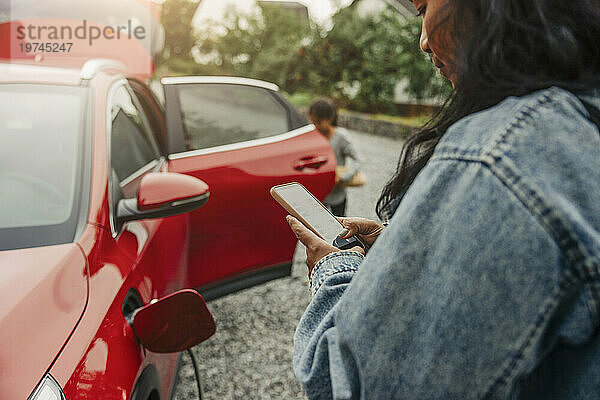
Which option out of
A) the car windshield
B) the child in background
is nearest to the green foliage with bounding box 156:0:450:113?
the child in background

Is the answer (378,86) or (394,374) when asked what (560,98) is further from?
(378,86)

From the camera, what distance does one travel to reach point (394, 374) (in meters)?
0.64

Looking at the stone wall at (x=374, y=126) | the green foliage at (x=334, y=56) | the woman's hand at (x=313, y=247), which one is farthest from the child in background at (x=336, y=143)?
the stone wall at (x=374, y=126)

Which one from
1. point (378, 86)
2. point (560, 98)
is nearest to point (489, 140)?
point (560, 98)

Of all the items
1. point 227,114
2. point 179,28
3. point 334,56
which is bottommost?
point 179,28

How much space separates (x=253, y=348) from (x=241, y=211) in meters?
0.87

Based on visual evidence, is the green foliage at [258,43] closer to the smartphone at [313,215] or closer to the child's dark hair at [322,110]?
the child's dark hair at [322,110]

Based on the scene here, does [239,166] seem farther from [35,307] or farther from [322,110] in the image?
[35,307]

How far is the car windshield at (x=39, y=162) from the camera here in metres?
1.56

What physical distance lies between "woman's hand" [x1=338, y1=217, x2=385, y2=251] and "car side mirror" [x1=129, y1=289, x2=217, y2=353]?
617 millimetres

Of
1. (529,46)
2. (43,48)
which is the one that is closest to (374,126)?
(43,48)

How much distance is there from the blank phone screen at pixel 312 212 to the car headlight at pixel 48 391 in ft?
2.15

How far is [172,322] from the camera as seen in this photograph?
1597mm

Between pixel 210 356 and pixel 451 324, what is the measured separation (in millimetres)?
2570
